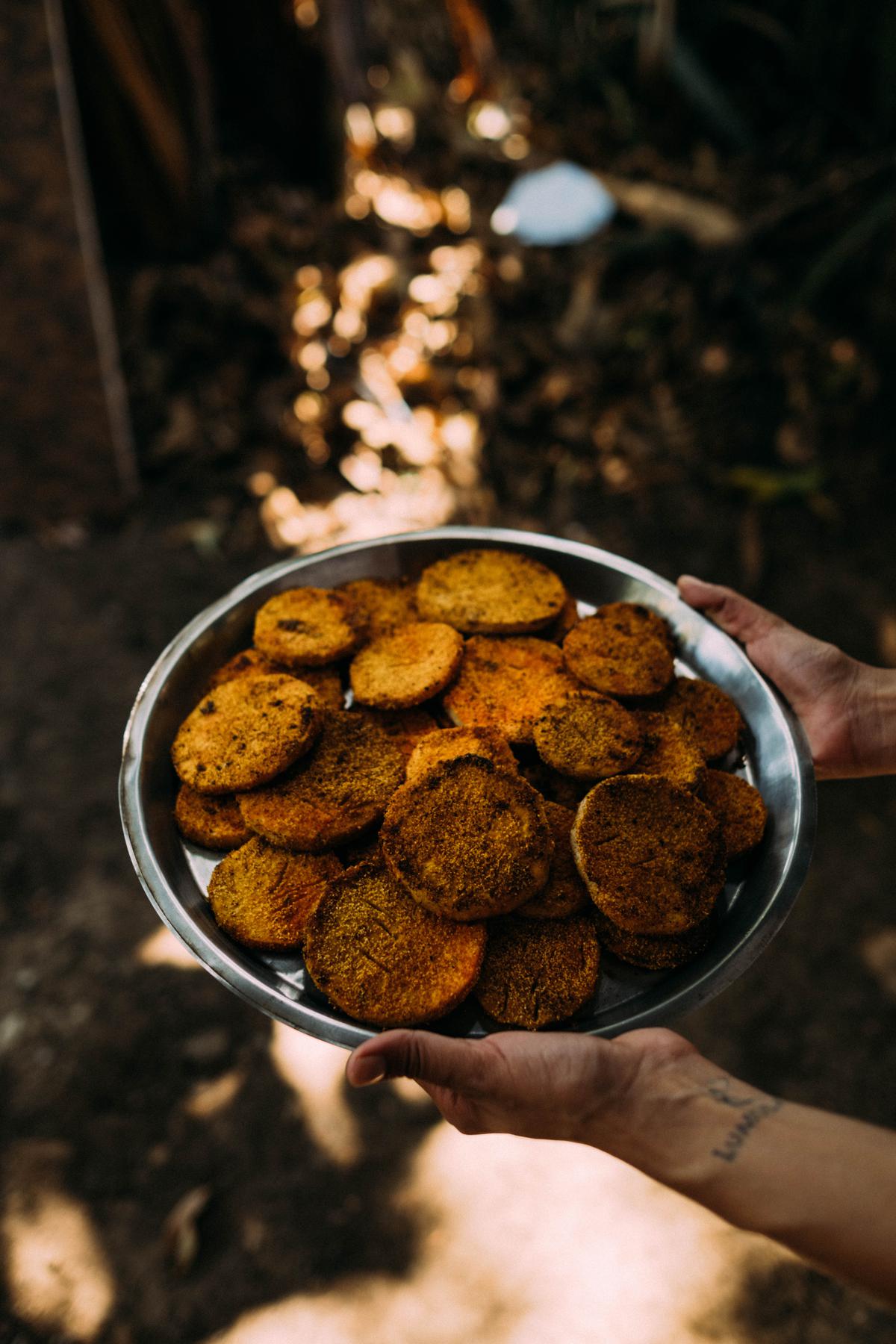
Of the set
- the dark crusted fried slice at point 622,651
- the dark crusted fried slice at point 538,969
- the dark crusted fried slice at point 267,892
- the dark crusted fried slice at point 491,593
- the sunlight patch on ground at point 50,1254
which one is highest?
the dark crusted fried slice at point 491,593

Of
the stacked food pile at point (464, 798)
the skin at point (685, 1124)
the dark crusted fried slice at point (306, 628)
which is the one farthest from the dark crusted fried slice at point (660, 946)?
the dark crusted fried slice at point (306, 628)

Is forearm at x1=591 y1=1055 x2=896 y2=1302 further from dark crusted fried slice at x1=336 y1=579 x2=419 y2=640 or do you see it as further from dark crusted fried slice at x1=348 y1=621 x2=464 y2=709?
dark crusted fried slice at x1=336 y1=579 x2=419 y2=640

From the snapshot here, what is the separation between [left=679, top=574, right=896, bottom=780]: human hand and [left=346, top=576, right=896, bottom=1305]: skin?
0.96m

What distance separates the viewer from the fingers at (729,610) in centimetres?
213

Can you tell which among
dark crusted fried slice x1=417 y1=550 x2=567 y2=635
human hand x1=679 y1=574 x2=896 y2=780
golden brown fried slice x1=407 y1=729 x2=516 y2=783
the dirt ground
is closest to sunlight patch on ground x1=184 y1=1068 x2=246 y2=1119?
the dirt ground

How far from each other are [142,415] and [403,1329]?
441cm

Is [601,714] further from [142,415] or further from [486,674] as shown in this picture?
[142,415]

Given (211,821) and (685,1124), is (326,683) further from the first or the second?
(685,1124)

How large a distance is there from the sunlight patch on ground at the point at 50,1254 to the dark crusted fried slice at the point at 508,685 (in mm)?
2003

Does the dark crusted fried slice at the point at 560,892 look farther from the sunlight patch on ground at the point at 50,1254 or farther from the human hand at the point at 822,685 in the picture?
the sunlight patch on ground at the point at 50,1254

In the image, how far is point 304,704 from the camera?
1.83 meters

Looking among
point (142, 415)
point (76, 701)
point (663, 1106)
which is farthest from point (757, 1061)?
point (142, 415)

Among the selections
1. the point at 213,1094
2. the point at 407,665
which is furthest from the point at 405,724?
the point at 213,1094

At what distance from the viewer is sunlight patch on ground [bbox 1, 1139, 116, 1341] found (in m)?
2.44
